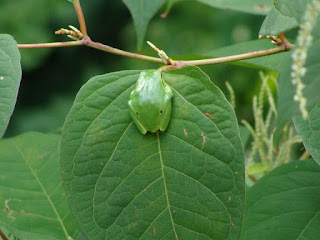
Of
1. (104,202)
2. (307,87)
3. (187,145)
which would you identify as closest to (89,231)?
(104,202)

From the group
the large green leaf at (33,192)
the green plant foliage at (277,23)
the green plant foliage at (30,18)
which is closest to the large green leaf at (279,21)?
the green plant foliage at (277,23)

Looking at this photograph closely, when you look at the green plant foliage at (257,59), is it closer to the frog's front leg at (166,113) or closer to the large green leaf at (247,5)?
the large green leaf at (247,5)

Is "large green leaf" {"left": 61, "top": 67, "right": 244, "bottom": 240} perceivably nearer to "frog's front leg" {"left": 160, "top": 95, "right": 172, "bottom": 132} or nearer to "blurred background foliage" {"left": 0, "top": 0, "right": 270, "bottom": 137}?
"frog's front leg" {"left": 160, "top": 95, "right": 172, "bottom": 132}

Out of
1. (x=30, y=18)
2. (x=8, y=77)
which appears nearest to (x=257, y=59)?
(x=8, y=77)

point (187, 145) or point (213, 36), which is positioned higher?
point (187, 145)

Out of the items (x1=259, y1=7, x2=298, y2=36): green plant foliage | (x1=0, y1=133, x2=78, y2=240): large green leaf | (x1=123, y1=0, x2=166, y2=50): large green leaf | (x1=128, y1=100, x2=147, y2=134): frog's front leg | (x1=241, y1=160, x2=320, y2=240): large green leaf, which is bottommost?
(x1=0, y1=133, x2=78, y2=240): large green leaf

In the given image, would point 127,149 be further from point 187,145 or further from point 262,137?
point 262,137

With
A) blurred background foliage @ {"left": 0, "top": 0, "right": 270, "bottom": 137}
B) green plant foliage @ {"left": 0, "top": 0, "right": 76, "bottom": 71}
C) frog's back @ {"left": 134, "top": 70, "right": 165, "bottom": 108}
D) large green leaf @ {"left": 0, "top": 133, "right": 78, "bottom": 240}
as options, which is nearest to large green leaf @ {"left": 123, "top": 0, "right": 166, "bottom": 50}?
frog's back @ {"left": 134, "top": 70, "right": 165, "bottom": 108}
